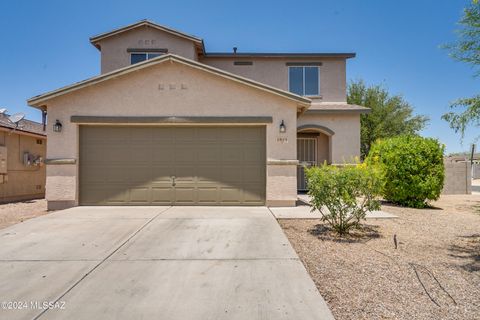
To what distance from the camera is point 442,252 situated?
5285 mm

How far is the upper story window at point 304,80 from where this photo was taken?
→ 14914mm

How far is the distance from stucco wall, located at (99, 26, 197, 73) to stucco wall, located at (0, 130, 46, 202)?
16.3 feet

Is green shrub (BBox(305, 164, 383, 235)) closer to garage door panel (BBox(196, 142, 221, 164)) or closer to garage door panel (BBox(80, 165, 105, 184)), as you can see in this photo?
garage door panel (BBox(196, 142, 221, 164))

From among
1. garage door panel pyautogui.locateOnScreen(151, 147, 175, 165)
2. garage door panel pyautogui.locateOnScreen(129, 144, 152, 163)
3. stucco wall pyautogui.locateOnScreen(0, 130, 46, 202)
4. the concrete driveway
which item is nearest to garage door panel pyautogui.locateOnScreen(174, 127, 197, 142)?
garage door panel pyautogui.locateOnScreen(151, 147, 175, 165)

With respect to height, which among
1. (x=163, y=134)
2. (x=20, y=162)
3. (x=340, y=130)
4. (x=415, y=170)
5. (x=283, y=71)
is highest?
(x=283, y=71)

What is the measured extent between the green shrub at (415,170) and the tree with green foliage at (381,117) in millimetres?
13267

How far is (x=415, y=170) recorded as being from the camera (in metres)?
10.2

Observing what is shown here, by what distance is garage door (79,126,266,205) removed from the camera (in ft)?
31.3

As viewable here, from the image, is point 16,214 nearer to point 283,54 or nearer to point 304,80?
point 283,54

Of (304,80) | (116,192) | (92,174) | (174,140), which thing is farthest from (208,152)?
(304,80)

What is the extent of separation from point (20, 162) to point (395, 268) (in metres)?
15.2

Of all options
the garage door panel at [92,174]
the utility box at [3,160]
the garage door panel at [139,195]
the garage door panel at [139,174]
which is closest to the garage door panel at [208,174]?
the garage door panel at [139,174]

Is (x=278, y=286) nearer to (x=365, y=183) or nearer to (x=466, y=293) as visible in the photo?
(x=466, y=293)

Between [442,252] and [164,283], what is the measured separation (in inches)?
196
